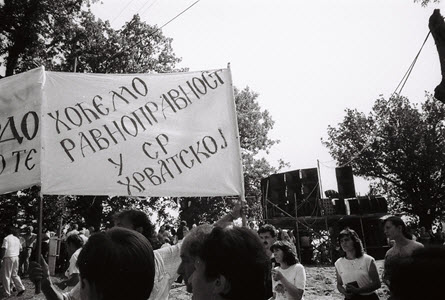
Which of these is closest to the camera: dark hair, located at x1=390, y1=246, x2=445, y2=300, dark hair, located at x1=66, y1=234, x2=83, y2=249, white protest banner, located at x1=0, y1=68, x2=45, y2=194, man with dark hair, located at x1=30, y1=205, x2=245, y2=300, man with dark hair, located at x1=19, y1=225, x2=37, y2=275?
dark hair, located at x1=390, y1=246, x2=445, y2=300

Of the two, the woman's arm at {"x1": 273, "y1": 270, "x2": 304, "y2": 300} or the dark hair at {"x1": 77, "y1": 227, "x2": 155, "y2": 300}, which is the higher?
the dark hair at {"x1": 77, "y1": 227, "x2": 155, "y2": 300}

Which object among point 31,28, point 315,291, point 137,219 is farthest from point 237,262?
point 31,28

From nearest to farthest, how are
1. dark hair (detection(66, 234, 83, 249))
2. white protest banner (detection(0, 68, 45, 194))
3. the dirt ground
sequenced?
white protest banner (detection(0, 68, 45, 194)), dark hair (detection(66, 234, 83, 249)), the dirt ground

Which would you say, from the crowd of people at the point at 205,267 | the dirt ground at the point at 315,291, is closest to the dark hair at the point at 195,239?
the crowd of people at the point at 205,267

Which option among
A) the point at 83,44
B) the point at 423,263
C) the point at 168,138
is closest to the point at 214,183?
the point at 168,138

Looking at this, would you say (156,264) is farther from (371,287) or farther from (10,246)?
(10,246)

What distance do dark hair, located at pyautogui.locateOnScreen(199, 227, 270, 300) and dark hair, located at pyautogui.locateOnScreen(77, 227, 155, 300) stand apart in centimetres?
25

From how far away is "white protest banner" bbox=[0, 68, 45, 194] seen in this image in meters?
3.86

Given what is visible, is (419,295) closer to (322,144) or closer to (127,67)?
(127,67)

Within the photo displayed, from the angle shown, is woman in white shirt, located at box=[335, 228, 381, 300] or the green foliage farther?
the green foliage

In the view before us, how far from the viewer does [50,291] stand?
2.34 metres

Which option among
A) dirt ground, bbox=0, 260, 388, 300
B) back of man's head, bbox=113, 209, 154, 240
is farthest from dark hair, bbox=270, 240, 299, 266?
dirt ground, bbox=0, 260, 388, 300

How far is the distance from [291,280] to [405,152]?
3603 centimetres

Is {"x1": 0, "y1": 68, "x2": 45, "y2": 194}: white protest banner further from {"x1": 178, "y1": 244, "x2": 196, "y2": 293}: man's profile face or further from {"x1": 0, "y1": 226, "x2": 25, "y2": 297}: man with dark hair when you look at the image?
{"x1": 0, "y1": 226, "x2": 25, "y2": 297}: man with dark hair
